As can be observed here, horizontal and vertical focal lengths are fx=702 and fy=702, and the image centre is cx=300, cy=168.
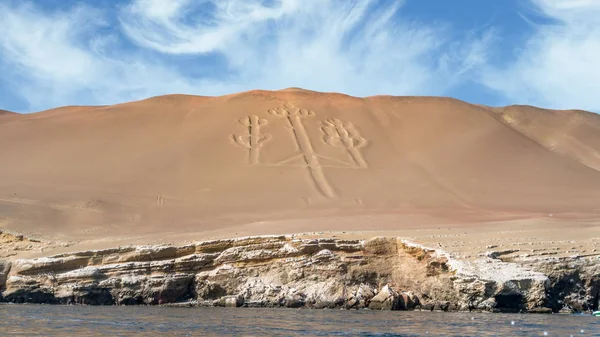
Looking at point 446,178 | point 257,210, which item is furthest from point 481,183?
point 257,210

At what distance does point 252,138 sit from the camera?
145 ft

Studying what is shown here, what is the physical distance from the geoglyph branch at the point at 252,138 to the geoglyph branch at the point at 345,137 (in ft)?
13.2

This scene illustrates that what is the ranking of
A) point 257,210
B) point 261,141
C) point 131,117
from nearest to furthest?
point 257,210
point 261,141
point 131,117

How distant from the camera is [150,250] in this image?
2372 centimetres

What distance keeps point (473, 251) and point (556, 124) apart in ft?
113

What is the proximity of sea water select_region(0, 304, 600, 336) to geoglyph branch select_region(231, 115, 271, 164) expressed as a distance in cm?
2069

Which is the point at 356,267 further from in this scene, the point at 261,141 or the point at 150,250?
the point at 261,141

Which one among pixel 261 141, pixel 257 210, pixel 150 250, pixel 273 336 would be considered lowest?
pixel 273 336

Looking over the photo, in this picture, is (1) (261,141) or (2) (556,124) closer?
(1) (261,141)

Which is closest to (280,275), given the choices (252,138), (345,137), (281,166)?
(281,166)

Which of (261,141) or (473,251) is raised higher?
(261,141)

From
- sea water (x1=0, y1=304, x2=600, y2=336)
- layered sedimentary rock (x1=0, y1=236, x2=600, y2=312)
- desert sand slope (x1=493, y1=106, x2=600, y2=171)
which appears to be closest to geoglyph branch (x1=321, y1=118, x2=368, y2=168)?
desert sand slope (x1=493, y1=106, x2=600, y2=171)

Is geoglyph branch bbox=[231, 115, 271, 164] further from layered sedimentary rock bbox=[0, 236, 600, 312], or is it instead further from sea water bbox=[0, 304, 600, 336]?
sea water bbox=[0, 304, 600, 336]

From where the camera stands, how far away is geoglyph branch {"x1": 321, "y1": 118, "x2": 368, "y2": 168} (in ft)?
139
